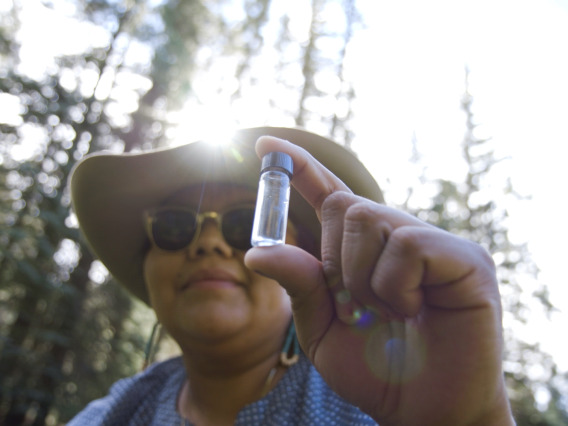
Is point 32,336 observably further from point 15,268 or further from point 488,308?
point 488,308

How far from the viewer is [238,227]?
1.81 meters

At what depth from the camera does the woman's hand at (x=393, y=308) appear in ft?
2.46

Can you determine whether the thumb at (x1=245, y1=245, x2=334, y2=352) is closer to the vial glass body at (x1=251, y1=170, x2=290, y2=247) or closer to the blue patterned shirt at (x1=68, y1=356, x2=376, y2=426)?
the vial glass body at (x1=251, y1=170, x2=290, y2=247)

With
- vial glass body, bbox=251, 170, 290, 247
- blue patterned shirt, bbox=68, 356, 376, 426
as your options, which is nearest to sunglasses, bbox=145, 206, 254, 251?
blue patterned shirt, bbox=68, 356, 376, 426

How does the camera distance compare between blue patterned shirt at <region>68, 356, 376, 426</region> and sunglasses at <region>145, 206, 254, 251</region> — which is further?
sunglasses at <region>145, 206, 254, 251</region>

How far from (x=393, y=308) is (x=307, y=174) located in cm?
44

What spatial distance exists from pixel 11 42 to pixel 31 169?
9.70 ft

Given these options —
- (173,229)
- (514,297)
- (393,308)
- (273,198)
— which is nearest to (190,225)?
(173,229)

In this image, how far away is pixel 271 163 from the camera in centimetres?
96

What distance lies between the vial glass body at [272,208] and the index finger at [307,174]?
0.05 metres

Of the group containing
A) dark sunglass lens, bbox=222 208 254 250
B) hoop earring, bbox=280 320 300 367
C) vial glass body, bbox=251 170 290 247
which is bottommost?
hoop earring, bbox=280 320 300 367

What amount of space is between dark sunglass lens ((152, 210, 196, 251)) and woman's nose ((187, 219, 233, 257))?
0.05 metres

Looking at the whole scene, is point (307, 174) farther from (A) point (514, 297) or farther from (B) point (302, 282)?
(A) point (514, 297)

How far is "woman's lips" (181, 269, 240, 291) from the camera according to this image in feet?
5.47
